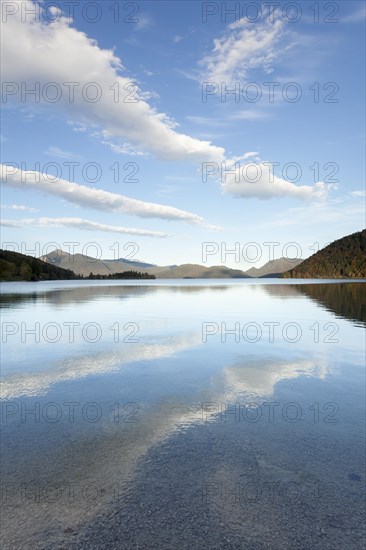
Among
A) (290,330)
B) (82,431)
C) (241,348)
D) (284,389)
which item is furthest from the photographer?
(290,330)

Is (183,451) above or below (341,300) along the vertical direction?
below

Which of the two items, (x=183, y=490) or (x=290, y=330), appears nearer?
(x=183, y=490)

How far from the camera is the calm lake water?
5.85 metres

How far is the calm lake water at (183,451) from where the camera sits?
5.85 metres

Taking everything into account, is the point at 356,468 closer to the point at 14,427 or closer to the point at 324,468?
the point at 324,468

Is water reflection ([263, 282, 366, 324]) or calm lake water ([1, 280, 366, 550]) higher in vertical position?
water reflection ([263, 282, 366, 324])

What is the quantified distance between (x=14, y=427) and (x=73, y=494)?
4.08 metres

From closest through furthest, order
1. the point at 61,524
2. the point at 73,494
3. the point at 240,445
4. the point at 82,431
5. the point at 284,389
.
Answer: the point at 61,524, the point at 73,494, the point at 240,445, the point at 82,431, the point at 284,389

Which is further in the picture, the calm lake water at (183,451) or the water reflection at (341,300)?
the water reflection at (341,300)

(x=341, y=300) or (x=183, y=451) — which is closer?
(x=183, y=451)

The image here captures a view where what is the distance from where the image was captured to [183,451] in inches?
335

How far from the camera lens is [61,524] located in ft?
19.5

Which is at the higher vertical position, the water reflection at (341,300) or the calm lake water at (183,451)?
the water reflection at (341,300)

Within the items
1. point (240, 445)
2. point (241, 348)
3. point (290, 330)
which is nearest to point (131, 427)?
point (240, 445)
